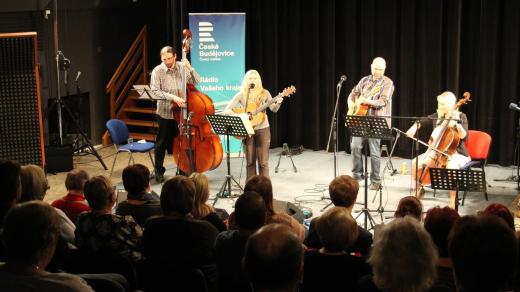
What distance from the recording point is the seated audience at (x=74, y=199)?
5.20 meters

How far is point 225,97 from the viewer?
36.2 ft

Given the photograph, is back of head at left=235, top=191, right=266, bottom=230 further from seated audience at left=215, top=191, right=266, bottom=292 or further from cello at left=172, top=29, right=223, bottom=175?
cello at left=172, top=29, right=223, bottom=175

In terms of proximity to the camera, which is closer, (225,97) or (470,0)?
(470,0)

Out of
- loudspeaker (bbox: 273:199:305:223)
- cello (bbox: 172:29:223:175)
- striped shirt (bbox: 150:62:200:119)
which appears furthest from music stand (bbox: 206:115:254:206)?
striped shirt (bbox: 150:62:200:119)

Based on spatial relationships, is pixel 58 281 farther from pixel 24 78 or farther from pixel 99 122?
pixel 99 122

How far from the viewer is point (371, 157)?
908cm

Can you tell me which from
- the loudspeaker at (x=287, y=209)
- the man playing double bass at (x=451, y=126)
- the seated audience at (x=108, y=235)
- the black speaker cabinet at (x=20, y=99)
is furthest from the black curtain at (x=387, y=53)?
the seated audience at (x=108, y=235)

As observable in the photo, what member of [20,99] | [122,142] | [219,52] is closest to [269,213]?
[122,142]

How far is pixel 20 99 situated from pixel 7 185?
536 cm

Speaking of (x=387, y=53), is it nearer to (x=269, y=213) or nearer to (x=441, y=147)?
(x=441, y=147)

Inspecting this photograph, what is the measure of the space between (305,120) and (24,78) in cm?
474

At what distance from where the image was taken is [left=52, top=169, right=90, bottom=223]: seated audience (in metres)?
5.20

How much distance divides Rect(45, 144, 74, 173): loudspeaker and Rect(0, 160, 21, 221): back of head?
6271mm

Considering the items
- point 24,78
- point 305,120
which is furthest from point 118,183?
point 305,120
